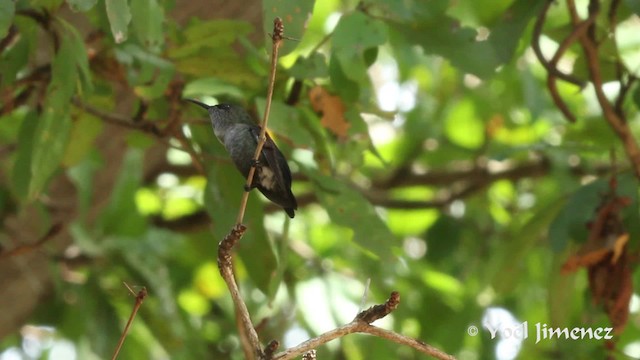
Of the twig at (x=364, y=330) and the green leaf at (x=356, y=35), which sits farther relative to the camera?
the green leaf at (x=356, y=35)

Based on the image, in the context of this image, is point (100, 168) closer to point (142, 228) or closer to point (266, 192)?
point (142, 228)

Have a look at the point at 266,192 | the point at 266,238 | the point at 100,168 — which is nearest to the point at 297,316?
the point at 100,168

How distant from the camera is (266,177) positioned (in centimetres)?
179

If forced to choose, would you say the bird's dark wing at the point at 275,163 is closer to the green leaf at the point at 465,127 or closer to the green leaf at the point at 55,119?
the green leaf at the point at 55,119

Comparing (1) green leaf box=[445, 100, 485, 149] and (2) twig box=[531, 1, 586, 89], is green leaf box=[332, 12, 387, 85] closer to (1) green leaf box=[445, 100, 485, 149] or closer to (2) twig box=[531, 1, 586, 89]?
(2) twig box=[531, 1, 586, 89]

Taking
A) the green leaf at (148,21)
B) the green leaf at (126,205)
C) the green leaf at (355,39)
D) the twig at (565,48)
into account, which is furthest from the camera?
the green leaf at (126,205)

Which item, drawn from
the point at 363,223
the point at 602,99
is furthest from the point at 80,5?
the point at 602,99

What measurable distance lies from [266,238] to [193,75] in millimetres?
481

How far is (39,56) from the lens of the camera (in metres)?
3.10

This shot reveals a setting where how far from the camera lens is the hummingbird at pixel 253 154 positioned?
178 cm

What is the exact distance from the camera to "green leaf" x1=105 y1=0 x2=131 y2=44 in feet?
6.88

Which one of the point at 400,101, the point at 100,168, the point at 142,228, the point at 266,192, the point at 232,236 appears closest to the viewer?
the point at 232,236

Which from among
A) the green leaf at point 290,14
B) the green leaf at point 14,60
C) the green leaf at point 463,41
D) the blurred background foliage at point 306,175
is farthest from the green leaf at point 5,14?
the green leaf at point 463,41

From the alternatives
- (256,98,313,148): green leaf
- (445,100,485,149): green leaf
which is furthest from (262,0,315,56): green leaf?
(445,100,485,149): green leaf
